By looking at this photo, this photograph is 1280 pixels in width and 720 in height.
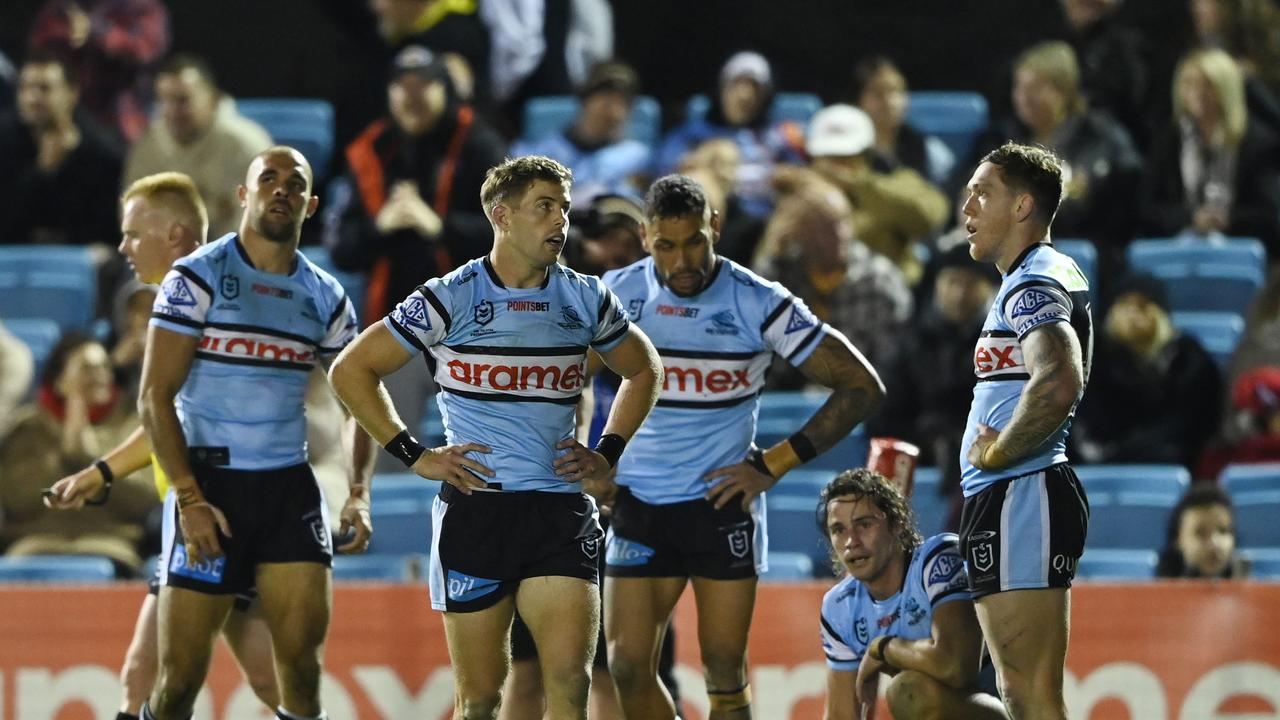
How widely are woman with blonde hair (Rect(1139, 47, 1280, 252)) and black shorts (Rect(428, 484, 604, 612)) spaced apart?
19.9 ft

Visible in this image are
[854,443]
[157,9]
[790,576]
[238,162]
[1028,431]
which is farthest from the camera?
[157,9]

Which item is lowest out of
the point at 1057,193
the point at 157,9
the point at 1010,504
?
the point at 1010,504

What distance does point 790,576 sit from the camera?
950cm

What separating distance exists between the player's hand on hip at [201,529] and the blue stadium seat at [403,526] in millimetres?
3405

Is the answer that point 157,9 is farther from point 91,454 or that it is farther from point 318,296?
point 318,296

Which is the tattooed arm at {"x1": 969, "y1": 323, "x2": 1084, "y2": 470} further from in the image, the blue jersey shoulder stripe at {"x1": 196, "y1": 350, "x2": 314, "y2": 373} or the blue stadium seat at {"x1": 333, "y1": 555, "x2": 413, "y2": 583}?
the blue stadium seat at {"x1": 333, "y1": 555, "x2": 413, "y2": 583}

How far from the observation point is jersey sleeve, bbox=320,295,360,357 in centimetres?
702

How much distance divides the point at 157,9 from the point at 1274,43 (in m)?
6.97

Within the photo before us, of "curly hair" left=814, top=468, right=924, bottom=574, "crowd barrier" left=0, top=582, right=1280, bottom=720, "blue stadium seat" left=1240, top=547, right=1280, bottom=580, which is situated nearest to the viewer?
"curly hair" left=814, top=468, right=924, bottom=574

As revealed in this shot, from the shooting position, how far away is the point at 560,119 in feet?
42.2

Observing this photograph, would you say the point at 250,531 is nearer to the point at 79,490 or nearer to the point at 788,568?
the point at 79,490

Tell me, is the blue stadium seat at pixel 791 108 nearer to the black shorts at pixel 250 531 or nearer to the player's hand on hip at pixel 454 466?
the black shorts at pixel 250 531

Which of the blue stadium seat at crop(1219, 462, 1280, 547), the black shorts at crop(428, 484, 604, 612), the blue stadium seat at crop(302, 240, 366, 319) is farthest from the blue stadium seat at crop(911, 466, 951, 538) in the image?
the black shorts at crop(428, 484, 604, 612)

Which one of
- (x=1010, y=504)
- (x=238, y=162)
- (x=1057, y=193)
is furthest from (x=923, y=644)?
(x=238, y=162)
